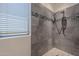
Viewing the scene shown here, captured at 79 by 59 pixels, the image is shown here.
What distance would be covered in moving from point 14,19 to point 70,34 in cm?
80

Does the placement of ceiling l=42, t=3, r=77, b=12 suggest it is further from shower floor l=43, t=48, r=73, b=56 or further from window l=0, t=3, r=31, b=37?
shower floor l=43, t=48, r=73, b=56

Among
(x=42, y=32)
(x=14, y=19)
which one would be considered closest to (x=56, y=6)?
(x=42, y=32)

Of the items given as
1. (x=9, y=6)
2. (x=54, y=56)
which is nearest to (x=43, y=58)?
(x=54, y=56)

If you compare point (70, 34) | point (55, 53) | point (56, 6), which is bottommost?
point (55, 53)

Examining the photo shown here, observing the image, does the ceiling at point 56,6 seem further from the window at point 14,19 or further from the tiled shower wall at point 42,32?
the window at point 14,19

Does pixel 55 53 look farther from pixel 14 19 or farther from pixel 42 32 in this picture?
pixel 14 19

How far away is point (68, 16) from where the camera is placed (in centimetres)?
192

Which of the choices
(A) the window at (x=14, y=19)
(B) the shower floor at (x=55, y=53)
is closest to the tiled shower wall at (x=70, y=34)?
(B) the shower floor at (x=55, y=53)

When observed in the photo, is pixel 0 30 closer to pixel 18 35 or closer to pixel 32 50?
pixel 18 35

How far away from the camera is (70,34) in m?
1.93

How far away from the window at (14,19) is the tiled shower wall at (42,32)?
0.11m

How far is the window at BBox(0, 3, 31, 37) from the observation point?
1902mm

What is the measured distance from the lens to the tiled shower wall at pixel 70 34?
6.30 ft

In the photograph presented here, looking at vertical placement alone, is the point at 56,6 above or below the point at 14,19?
above
